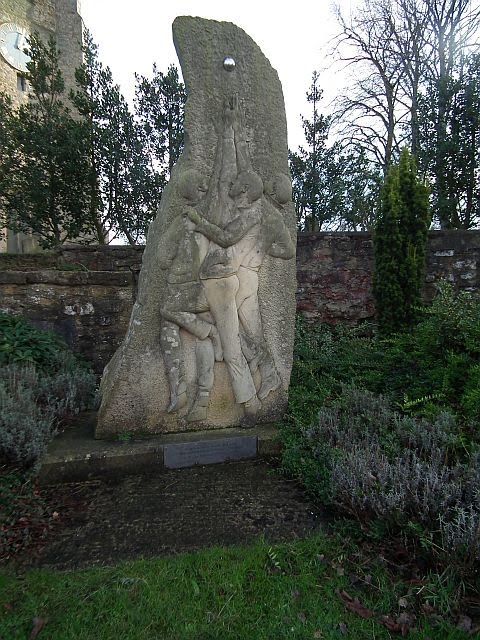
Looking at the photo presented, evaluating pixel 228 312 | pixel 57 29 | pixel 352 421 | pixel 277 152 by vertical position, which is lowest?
pixel 352 421

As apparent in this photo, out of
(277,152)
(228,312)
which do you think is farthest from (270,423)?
(277,152)

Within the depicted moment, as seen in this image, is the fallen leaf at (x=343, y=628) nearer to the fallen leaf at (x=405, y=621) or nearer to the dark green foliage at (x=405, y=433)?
the fallen leaf at (x=405, y=621)

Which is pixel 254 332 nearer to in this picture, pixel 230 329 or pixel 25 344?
pixel 230 329

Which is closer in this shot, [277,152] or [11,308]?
[277,152]

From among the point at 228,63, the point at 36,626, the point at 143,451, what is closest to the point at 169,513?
the point at 143,451

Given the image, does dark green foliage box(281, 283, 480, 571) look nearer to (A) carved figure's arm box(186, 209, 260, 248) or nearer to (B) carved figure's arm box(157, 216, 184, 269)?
(A) carved figure's arm box(186, 209, 260, 248)

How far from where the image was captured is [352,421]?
8.52 ft

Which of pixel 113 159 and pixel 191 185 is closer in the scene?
pixel 191 185

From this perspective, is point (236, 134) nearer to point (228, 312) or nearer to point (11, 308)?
point (228, 312)

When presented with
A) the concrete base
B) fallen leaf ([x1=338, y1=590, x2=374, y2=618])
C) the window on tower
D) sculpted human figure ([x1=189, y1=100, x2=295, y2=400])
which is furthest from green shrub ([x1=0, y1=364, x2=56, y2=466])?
the window on tower

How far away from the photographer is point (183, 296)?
2.64 metres

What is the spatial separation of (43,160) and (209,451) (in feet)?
24.1

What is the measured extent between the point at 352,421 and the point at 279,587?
1.26 meters

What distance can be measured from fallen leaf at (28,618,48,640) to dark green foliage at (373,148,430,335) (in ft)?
16.9
